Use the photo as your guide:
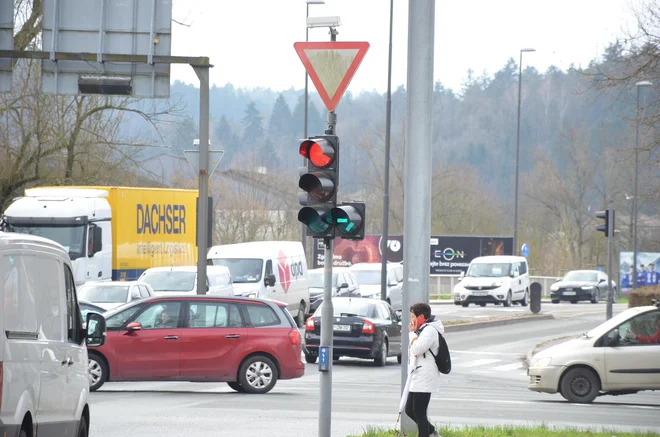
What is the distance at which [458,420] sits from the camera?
14.9 metres

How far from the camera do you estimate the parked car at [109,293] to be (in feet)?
85.5

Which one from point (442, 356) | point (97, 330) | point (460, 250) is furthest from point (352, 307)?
point (460, 250)

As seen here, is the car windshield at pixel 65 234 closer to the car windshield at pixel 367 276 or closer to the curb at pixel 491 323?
the curb at pixel 491 323

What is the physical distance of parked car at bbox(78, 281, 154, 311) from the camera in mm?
26047

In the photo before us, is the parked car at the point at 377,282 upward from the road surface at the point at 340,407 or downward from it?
upward

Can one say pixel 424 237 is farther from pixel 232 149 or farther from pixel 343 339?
pixel 232 149

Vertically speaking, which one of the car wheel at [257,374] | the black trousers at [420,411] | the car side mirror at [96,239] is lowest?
the car wheel at [257,374]

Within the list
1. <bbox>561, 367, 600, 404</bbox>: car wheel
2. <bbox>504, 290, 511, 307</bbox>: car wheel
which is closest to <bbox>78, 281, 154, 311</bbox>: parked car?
<bbox>561, 367, 600, 404</bbox>: car wheel

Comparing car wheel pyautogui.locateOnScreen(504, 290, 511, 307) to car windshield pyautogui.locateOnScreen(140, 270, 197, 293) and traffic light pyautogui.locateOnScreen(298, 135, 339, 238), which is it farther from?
traffic light pyautogui.locateOnScreen(298, 135, 339, 238)

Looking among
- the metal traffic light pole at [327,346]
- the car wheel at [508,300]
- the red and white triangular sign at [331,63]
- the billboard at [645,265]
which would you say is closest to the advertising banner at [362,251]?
the car wheel at [508,300]

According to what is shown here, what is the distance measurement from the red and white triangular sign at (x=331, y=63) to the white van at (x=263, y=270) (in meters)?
22.1

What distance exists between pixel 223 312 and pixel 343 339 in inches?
268

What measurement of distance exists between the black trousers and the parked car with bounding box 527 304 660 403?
7631mm

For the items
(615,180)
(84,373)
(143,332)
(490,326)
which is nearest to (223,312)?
(143,332)
